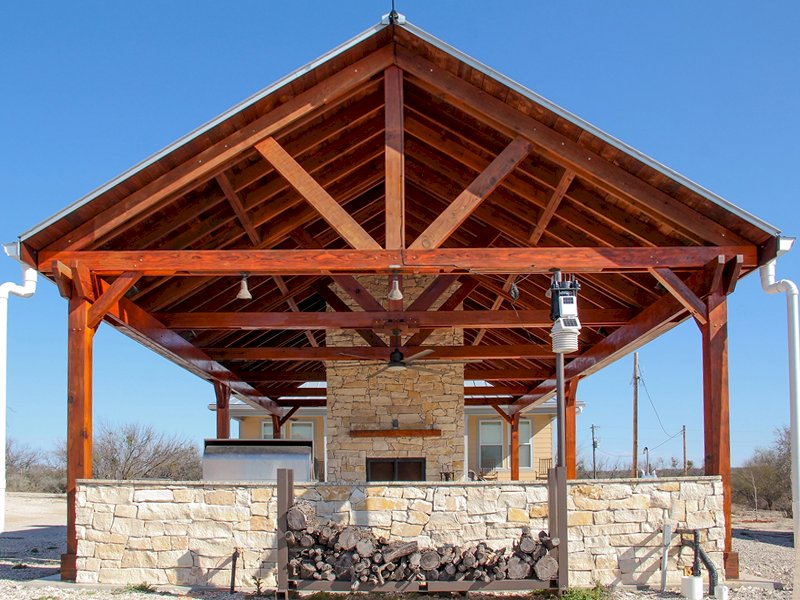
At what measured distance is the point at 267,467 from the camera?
522 inches

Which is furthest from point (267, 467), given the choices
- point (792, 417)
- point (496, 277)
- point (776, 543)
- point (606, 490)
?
point (776, 543)

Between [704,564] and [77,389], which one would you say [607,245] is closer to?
[704,564]

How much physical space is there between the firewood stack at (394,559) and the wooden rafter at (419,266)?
8.95 feet

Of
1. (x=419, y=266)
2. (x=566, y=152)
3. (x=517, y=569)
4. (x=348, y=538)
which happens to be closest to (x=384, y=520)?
(x=348, y=538)

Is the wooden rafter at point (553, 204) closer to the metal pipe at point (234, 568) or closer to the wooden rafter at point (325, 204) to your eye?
the wooden rafter at point (325, 204)

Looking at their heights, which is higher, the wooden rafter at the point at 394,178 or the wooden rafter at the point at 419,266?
the wooden rafter at the point at 394,178

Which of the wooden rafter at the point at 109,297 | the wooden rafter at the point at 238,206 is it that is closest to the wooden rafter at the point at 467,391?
the wooden rafter at the point at 238,206

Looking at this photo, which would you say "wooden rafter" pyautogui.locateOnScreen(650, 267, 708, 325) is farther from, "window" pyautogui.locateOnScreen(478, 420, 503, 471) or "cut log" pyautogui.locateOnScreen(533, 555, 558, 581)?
"window" pyautogui.locateOnScreen(478, 420, 503, 471)

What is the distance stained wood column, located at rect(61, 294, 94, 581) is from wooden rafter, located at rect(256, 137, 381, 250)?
2.62 meters

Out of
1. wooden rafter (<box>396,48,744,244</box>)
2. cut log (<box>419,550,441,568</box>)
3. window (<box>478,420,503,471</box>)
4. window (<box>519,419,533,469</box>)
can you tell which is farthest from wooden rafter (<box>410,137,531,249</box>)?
window (<box>519,419,533,469</box>)

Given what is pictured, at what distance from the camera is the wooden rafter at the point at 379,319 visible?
497 inches

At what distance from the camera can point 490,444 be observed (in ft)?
84.5

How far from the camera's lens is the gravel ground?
854cm

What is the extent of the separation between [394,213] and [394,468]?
8001 millimetres
